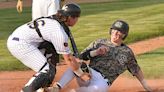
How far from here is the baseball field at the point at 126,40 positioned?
7.65 metres

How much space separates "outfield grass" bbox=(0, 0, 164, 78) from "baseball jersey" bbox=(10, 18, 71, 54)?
150 inches

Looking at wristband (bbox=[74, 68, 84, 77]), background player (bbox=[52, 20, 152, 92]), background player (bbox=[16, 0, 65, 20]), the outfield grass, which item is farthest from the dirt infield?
wristband (bbox=[74, 68, 84, 77])

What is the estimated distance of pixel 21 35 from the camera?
216 inches

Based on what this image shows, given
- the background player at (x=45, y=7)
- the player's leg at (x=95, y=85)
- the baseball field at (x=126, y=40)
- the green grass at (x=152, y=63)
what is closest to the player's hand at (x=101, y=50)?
the player's leg at (x=95, y=85)

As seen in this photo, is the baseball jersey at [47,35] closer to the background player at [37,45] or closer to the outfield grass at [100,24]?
the background player at [37,45]

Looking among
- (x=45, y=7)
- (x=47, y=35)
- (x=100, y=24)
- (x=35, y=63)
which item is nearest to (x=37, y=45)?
(x=35, y=63)

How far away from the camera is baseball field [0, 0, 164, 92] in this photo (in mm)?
7648

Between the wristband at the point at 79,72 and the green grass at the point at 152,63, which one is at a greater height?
the wristband at the point at 79,72

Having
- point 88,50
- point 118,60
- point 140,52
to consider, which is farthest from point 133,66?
point 140,52

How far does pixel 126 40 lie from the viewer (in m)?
12.2

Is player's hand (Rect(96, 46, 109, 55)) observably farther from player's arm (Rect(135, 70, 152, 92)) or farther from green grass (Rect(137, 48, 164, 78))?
green grass (Rect(137, 48, 164, 78))

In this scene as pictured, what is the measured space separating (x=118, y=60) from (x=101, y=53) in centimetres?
31

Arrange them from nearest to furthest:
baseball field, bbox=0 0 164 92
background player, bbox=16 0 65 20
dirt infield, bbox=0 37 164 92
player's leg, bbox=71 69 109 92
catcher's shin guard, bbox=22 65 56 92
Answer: catcher's shin guard, bbox=22 65 56 92 → player's leg, bbox=71 69 109 92 → dirt infield, bbox=0 37 164 92 → baseball field, bbox=0 0 164 92 → background player, bbox=16 0 65 20

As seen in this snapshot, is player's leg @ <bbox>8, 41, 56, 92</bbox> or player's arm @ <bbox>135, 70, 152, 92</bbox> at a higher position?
player's leg @ <bbox>8, 41, 56, 92</bbox>
